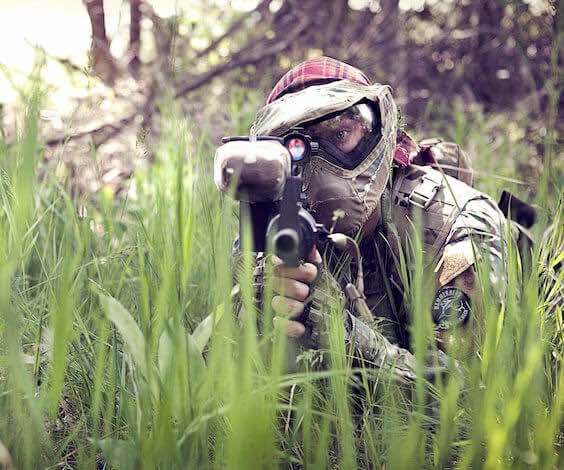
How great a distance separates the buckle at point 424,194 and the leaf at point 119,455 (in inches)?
40.2

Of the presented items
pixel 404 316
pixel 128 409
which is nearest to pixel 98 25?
pixel 404 316

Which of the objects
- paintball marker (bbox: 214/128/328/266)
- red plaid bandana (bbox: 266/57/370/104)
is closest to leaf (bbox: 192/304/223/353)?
paintball marker (bbox: 214/128/328/266)

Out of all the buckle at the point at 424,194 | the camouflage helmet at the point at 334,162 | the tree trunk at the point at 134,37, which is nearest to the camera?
the camouflage helmet at the point at 334,162

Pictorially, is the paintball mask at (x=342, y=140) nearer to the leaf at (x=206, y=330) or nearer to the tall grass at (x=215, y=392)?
the tall grass at (x=215, y=392)

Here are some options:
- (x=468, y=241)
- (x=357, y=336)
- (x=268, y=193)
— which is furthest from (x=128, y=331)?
(x=468, y=241)

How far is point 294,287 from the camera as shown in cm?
143

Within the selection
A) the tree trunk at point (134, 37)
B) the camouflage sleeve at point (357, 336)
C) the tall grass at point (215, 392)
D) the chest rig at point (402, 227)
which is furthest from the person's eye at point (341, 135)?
the tree trunk at point (134, 37)

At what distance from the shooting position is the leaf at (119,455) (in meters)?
0.97

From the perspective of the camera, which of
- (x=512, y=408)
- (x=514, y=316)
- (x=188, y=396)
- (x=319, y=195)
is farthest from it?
(x=319, y=195)

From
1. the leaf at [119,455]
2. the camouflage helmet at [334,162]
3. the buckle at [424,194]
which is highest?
the camouflage helmet at [334,162]

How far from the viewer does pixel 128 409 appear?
104 cm

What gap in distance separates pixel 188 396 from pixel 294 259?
0.44 meters

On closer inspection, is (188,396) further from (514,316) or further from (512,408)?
(514,316)

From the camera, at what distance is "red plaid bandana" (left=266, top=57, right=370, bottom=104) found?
1953 mm
